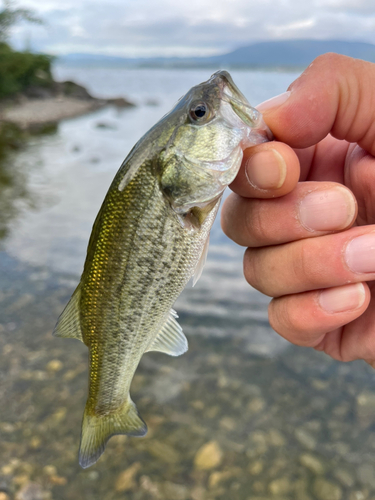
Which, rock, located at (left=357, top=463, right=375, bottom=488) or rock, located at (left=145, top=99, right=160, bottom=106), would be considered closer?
rock, located at (left=357, top=463, right=375, bottom=488)

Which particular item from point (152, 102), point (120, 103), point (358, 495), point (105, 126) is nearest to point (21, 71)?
point (120, 103)

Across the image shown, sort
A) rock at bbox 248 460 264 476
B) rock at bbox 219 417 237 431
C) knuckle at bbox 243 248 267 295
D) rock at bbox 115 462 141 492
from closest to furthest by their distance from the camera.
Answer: knuckle at bbox 243 248 267 295 < rock at bbox 115 462 141 492 < rock at bbox 248 460 264 476 < rock at bbox 219 417 237 431

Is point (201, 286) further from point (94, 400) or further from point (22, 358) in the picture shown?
point (94, 400)

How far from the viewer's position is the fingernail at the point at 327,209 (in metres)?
2.32

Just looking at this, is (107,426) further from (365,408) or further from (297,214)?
(365,408)

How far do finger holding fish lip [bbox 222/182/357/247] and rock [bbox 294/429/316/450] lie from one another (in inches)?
115

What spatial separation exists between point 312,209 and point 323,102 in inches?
24.6

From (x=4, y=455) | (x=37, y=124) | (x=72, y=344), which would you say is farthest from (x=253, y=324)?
(x=37, y=124)

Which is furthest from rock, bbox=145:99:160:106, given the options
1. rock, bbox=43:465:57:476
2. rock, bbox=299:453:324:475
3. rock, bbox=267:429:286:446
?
rock, bbox=299:453:324:475

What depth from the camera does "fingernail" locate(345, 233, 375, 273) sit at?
2.31m

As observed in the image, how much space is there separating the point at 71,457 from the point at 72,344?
1.87m

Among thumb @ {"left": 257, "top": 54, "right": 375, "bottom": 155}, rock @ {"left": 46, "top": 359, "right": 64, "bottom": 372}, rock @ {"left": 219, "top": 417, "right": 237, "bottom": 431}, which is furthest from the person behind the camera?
rock @ {"left": 46, "top": 359, "right": 64, "bottom": 372}

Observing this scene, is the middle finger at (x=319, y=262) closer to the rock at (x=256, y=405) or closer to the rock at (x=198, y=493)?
the rock at (x=198, y=493)

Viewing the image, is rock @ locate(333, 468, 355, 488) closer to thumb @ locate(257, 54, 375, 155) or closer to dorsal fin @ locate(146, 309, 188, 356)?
dorsal fin @ locate(146, 309, 188, 356)
